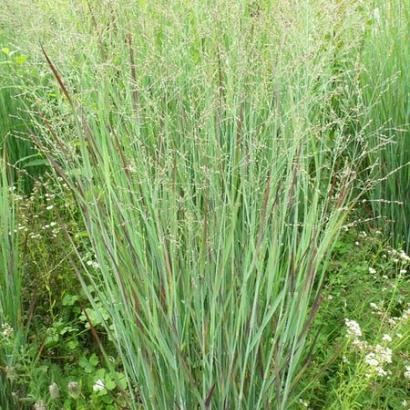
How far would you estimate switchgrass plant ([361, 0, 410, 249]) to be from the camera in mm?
2951

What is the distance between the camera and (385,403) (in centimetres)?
202

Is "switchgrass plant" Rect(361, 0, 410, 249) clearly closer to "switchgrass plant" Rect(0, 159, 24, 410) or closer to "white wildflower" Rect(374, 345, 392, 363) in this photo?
"white wildflower" Rect(374, 345, 392, 363)

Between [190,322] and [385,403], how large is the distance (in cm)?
69

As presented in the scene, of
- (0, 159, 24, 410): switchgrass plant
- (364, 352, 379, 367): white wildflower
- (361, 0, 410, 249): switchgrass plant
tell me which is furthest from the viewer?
(361, 0, 410, 249): switchgrass plant

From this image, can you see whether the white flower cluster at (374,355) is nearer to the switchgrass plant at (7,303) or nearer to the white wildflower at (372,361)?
the white wildflower at (372,361)

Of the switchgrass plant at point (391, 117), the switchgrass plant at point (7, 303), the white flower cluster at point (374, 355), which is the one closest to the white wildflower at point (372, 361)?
the white flower cluster at point (374, 355)

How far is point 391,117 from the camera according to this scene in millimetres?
2930

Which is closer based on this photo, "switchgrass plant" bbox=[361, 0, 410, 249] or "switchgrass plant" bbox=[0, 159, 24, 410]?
"switchgrass plant" bbox=[0, 159, 24, 410]

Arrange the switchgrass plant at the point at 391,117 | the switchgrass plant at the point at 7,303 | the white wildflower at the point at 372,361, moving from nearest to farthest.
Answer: the white wildflower at the point at 372,361, the switchgrass plant at the point at 7,303, the switchgrass plant at the point at 391,117

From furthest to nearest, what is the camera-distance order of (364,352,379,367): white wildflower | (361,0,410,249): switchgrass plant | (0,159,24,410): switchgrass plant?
1. (361,0,410,249): switchgrass plant
2. (0,159,24,410): switchgrass plant
3. (364,352,379,367): white wildflower

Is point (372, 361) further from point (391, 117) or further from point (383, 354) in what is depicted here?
point (391, 117)

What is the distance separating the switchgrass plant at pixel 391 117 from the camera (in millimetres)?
2951

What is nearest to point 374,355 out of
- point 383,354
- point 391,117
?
point 383,354

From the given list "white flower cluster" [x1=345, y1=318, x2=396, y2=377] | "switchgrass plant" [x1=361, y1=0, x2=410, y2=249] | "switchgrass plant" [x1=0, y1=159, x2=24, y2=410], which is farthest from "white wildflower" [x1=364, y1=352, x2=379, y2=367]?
"switchgrass plant" [x1=361, y1=0, x2=410, y2=249]
